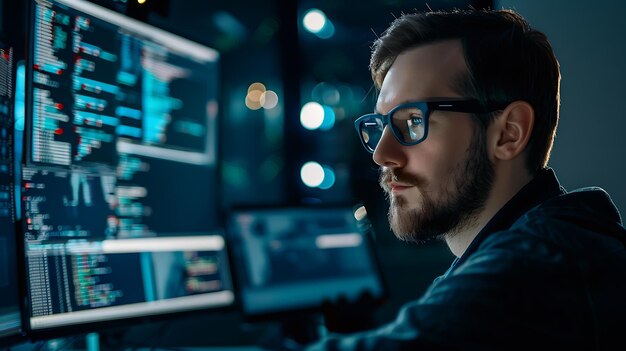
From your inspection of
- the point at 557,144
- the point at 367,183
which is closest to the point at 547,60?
the point at 557,144

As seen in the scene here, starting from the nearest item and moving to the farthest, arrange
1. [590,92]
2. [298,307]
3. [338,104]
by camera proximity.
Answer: [298,307], [590,92], [338,104]

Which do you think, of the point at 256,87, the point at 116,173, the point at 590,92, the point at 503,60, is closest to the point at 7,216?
the point at 116,173

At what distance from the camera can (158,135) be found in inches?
42.2

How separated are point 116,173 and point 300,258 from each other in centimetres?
56

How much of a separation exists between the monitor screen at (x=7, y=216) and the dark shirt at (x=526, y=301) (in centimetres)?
47

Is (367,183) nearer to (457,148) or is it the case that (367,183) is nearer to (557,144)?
(557,144)

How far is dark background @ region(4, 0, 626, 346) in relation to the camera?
141 centimetres

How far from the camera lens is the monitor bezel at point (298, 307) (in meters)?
1.21

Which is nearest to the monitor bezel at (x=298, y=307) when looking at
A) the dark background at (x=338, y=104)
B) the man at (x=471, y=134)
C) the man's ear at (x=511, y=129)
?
the dark background at (x=338, y=104)

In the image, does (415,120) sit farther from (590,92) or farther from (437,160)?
(590,92)

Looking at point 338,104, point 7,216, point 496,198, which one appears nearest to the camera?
point 7,216

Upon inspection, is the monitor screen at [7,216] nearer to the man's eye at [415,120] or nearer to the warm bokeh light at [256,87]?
the man's eye at [415,120]

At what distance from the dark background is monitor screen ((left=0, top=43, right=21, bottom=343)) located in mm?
571

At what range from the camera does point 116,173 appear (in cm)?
96
